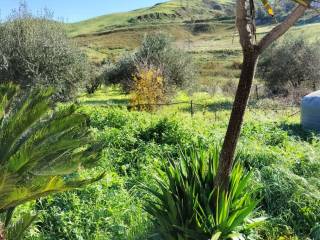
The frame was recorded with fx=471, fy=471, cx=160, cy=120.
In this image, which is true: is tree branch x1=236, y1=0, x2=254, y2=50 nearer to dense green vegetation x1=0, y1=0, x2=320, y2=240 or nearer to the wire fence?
dense green vegetation x1=0, y1=0, x2=320, y2=240

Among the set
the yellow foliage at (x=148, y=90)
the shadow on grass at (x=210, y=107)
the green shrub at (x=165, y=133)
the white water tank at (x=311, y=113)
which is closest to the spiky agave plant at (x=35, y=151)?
the green shrub at (x=165, y=133)

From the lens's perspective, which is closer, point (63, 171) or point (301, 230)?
point (63, 171)

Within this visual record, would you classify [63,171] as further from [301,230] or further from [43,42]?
[43,42]

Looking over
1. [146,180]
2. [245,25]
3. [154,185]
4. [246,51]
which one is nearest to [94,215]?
[154,185]

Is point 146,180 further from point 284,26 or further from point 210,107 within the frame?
point 210,107

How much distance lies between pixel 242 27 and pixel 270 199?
3303mm

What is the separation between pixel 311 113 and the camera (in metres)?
13.3

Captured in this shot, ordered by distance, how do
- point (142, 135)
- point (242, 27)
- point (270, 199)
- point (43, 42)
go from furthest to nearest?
point (43, 42), point (142, 135), point (270, 199), point (242, 27)

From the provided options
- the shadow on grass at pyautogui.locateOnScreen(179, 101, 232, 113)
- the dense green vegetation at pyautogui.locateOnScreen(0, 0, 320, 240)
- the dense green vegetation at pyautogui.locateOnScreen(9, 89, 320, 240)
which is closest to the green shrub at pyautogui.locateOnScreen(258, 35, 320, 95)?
the shadow on grass at pyautogui.locateOnScreen(179, 101, 232, 113)

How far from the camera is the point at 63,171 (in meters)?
4.95

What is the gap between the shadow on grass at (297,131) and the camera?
12242 millimetres

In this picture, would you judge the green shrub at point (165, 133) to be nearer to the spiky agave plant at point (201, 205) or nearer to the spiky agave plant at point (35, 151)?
the spiky agave plant at point (35, 151)

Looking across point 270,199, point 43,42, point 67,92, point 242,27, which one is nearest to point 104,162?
point 270,199

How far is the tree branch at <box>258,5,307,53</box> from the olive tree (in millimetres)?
17670
